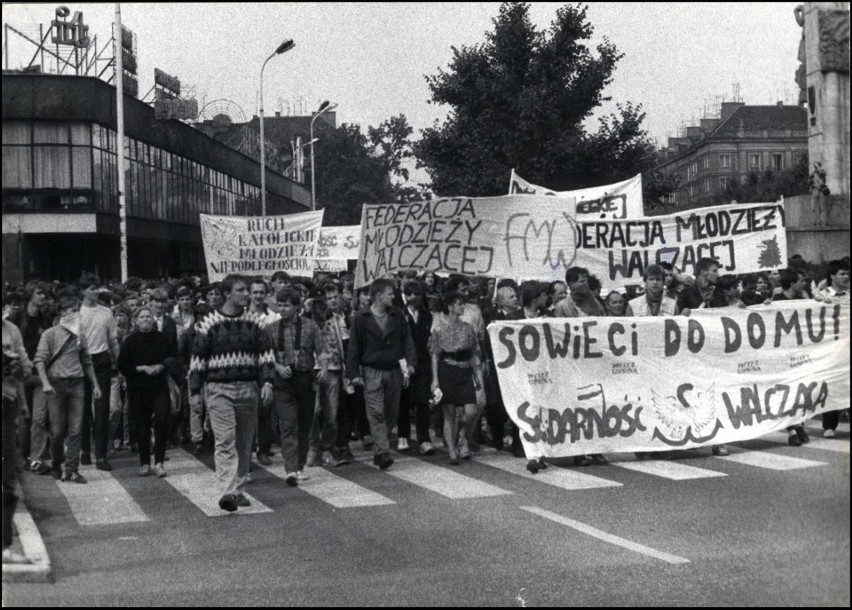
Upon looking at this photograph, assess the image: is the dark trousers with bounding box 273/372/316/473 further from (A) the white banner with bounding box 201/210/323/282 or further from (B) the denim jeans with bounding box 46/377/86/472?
(A) the white banner with bounding box 201/210/323/282

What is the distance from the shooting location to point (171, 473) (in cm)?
1180

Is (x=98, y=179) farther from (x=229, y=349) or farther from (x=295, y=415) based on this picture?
(x=229, y=349)

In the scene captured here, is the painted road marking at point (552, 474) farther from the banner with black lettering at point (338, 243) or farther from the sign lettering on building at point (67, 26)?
the banner with black lettering at point (338, 243)

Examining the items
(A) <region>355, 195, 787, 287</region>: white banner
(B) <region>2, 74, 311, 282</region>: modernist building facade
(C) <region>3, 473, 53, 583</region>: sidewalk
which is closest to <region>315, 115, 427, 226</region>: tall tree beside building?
(B) <region>2, 74, 311, 282</region>: modernist building facade

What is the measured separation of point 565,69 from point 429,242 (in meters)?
14.8

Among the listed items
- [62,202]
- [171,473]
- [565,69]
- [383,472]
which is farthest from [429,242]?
[62,202]

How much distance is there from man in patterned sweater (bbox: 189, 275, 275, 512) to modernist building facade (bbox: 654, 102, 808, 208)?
95.7ft

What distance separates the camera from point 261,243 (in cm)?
2000

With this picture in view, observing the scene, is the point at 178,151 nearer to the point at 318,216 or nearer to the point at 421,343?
the point at 318,216

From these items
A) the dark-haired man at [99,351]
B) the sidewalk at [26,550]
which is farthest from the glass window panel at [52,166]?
the sidewalk at [26,550]

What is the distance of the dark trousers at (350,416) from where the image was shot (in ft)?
40.7

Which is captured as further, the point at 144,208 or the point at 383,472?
the point at 144,208

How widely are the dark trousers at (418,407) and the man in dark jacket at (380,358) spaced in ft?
3.40

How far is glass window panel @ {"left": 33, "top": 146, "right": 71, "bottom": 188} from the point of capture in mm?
30422
